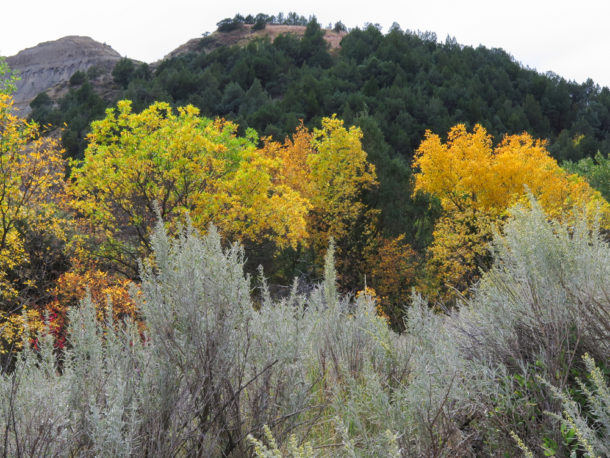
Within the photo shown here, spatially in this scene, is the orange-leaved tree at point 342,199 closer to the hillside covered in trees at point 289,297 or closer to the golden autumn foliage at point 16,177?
Result: the hillside covered in trees at point 289,297

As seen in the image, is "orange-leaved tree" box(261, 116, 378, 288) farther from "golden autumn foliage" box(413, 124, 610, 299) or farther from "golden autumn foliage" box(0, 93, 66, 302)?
"golden autumn foliage" box(0, 93, 66, 302)

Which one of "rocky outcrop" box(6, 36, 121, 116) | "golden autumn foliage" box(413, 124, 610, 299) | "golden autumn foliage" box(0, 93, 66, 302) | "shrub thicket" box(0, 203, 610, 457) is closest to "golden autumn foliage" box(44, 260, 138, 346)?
"golden autumn foliage" box(0, 93, 66, 302)

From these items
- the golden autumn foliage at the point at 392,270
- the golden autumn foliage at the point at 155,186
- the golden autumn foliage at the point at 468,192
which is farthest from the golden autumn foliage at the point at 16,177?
the golden autumn foliage at the point at 468,192

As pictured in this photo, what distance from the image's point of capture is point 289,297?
11.9 ft

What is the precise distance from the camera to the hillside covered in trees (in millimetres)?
2379

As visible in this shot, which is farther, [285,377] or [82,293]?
[82,293]

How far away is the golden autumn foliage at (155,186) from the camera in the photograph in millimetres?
13125

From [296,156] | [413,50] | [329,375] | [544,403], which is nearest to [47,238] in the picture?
[329,375]

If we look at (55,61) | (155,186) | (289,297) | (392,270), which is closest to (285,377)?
(289,297)

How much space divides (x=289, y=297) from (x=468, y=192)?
780 inches

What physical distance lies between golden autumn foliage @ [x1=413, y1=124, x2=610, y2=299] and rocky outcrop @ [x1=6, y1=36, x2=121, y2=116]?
352 ft

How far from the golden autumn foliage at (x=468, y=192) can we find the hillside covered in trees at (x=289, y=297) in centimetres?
11

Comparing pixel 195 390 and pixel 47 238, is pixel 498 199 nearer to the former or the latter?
pixel 47 238

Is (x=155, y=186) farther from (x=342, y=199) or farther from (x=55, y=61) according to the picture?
(x=55, y=61)
